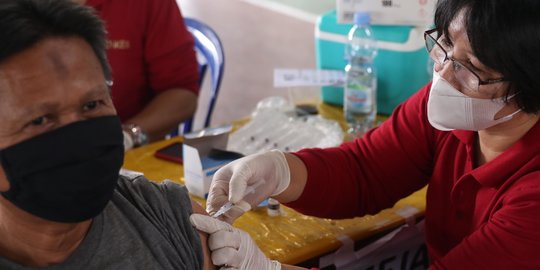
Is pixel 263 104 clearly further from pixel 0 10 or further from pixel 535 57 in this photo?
pixel 0 10

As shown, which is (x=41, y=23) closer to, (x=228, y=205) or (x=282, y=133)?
(x=228, y=205)

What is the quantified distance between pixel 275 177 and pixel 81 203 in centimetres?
63

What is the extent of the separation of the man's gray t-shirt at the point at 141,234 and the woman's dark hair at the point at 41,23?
0.95 feet

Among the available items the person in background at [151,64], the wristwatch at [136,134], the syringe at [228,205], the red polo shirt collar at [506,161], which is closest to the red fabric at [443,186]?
the red polo shirt collar at [506,161]

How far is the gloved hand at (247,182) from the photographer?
1.39 metres

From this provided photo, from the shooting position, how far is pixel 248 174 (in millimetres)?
1432

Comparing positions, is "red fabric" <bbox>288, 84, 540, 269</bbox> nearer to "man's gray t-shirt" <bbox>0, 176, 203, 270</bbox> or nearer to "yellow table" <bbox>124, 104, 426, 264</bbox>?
"yellow table" <bbox>124, 104, 426, 264</bbox>

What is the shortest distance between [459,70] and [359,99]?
0.82 metres

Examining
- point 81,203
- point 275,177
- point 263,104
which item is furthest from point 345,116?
point 81,203

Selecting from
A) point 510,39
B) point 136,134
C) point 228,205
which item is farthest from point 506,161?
point 136,134

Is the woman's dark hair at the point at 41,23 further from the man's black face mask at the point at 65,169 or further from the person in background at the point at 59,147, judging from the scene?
the man's black face mask at the point at 65,169

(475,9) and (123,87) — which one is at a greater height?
(475,9)

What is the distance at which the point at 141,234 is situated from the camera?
1123mm

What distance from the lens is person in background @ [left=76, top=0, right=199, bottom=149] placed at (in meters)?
2.30
